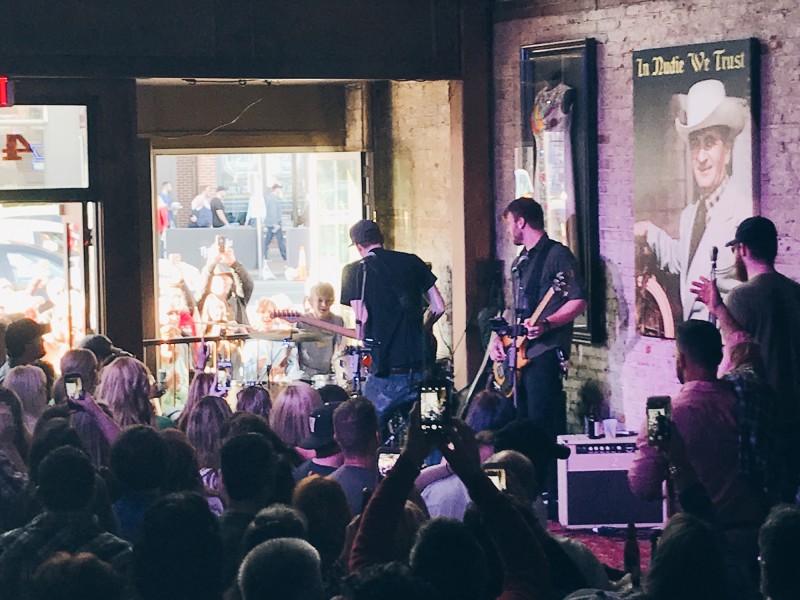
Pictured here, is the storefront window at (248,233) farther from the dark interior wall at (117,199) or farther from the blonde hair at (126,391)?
the blonde hair at (126,391)

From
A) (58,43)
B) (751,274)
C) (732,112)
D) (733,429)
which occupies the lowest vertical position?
(733,429)

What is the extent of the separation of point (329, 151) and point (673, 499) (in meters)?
9.09

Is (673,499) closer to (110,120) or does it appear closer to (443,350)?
(110,120)

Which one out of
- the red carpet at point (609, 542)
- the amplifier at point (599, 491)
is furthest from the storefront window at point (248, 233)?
the amplifier at point (599, 491)

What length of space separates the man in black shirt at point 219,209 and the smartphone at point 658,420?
9.34 m

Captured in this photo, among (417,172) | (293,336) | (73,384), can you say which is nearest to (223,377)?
(293,336)

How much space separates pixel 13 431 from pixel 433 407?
9.77ft

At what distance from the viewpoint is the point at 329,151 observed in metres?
14.1

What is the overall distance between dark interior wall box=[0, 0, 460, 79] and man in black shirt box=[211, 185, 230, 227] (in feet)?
8.43

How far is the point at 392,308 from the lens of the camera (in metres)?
10.1

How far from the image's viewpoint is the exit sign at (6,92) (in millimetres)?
10789

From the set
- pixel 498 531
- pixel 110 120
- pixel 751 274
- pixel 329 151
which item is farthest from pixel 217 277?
pixel 498 531

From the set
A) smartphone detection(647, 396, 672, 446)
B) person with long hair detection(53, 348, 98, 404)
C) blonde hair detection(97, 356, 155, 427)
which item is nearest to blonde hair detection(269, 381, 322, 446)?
blonde hair detection(97, 356, 155, 427)

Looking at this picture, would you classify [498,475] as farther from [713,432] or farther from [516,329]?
[516,329]
